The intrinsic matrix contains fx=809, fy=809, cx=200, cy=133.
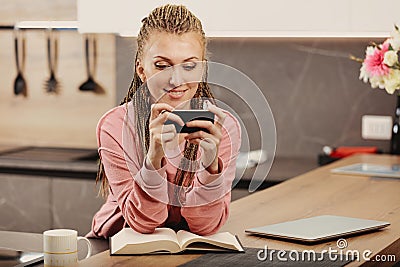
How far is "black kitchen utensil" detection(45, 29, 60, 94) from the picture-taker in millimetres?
4520

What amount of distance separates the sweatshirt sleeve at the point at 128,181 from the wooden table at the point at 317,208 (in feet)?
0.36

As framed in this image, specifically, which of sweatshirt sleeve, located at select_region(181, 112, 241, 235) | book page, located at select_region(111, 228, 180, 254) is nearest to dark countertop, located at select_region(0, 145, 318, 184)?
sweatshirt sleeve, located at select_region(181, 112, 241, 235)

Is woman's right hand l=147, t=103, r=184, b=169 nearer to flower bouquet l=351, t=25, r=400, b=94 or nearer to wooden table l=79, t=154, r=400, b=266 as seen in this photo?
wooden table l=79, t=154, r=400, b=266

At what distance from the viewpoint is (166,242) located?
1.89 meters

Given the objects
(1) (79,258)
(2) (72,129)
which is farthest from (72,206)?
(1) (79,258)

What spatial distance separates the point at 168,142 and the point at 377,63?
1076mm

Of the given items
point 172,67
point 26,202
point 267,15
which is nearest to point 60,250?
point 172,67

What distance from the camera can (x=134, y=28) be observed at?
2654 millimetres

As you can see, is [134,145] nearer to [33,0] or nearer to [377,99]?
[377,99]

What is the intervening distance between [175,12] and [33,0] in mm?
2737

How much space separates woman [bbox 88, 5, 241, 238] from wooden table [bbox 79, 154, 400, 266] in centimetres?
13

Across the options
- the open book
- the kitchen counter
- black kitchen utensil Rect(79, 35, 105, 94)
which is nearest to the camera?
the open book

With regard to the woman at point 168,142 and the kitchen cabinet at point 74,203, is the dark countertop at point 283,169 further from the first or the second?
the woman at point 168,142

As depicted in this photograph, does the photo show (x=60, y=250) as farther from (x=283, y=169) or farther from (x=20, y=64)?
(x=20, y=64)
